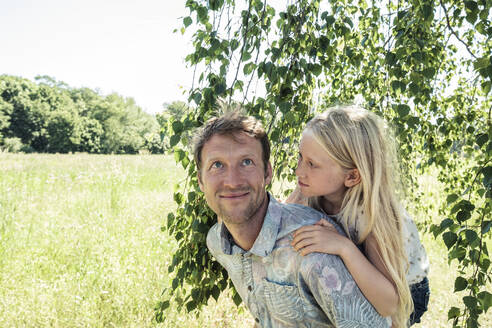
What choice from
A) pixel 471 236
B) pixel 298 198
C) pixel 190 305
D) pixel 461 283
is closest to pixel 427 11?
pixel 471 236

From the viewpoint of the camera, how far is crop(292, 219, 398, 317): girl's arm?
4.38 feet

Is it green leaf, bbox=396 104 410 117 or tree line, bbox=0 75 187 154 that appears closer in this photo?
green leaf, bbox=396 104 410 117

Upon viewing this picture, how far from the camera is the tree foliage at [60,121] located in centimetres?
4834

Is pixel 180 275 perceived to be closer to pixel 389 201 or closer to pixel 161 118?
pixel 161 118

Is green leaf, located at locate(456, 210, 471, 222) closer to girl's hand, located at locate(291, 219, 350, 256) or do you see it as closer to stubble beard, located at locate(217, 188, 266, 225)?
girl's hand, located at locate(291, 219, 350, 256)

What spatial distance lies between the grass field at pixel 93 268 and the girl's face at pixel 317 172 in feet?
3.08

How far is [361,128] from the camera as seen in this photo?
173 centimetres

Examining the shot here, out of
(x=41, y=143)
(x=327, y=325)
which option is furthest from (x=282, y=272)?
(x=41, y=143)

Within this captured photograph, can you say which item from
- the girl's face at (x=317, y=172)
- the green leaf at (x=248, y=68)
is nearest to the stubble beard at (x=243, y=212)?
the girl's face at (x=317, y=172)

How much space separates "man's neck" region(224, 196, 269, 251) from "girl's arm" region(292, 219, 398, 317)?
0.69 feet

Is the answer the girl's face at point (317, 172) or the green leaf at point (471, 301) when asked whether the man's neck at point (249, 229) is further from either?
the green leaf at point (471, 301)

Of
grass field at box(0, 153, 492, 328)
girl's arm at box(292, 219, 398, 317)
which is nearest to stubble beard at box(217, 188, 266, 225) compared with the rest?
girl's arm at box(292, 219, 398, 317)

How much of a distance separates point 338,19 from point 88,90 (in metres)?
65.7

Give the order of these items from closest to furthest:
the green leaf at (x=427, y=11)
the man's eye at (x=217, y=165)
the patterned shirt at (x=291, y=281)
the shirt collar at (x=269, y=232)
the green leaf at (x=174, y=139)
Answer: the patterned shirt at (x=291, y=281)
the shirt collar at (x=269, y=232)
the man's eye at (x=217, y=165)
the green leaf at (x=427, y=11)
the green leaf at (x=174, y=139)
